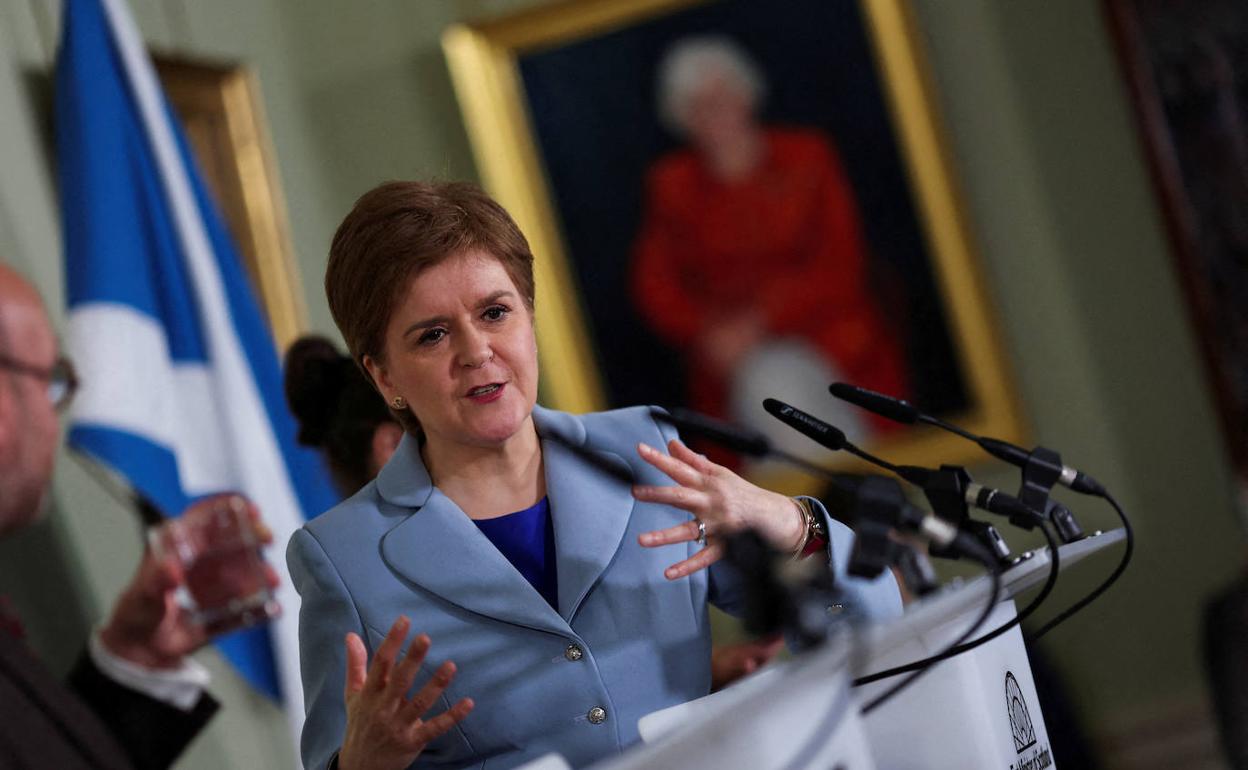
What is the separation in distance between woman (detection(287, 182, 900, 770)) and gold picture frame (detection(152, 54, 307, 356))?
220 cm

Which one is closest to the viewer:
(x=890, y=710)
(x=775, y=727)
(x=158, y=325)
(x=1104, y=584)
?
(x=775, y=727)

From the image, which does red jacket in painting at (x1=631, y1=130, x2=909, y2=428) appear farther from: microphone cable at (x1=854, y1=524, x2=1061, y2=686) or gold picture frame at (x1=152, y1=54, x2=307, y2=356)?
microphone cable at (x1=854, y1=524, x2=1061, y2=686)

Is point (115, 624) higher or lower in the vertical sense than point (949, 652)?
higher

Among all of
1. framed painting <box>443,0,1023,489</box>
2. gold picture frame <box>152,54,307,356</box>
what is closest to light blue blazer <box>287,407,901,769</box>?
gold picture frame <box>152,54,307,356</box>

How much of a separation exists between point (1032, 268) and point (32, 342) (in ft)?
9.13

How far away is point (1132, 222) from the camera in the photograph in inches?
161

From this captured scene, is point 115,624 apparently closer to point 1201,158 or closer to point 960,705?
point 960,705

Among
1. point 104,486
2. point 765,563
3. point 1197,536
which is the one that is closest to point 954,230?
point 1197,536

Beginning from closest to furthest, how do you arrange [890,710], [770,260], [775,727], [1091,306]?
1. [775,727]
2. [890,710]
3. [1091,306]
4. [770,260]

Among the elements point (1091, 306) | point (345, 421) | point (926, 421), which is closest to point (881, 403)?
point (926, 421)

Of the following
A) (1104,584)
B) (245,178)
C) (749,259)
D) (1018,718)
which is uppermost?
(245,178)

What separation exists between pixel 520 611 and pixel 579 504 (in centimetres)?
17

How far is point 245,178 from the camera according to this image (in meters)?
4.02

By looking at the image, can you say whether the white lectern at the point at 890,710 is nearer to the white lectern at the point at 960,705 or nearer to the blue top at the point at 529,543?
the white lectern at the point at 960,705
